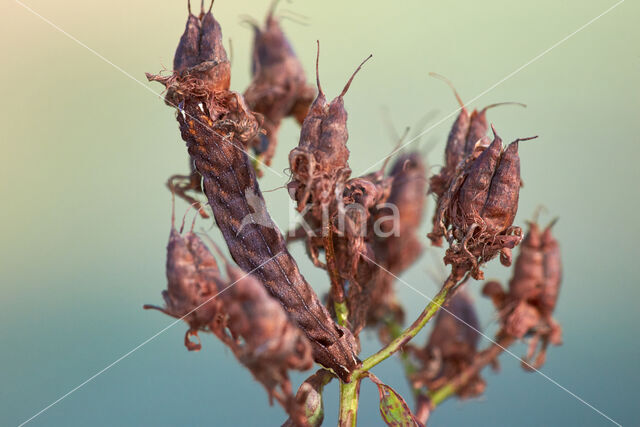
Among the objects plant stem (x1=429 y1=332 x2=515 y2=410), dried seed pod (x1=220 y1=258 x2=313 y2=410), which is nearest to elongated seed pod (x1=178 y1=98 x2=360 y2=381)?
dried seed pod (x1=220 y1=258 x2=313 y2=410)

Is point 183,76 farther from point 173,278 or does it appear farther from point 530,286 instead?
point 530,286

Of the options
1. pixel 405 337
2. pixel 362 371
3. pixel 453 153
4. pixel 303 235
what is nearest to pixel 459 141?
pixel 453 153


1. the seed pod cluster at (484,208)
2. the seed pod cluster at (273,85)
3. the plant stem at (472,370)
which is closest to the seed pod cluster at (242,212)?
the seed pod cluster at (484,208)

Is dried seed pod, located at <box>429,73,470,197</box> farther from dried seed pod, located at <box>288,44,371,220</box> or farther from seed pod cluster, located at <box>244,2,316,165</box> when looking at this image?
seed pod cluster, located at <box>244,2,316,165</box>

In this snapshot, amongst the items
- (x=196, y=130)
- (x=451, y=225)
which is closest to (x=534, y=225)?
(x=451, y=225)

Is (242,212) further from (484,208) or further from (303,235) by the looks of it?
(484,208)

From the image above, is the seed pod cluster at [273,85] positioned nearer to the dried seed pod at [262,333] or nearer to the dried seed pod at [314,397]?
the dried seed pod at [314,397]

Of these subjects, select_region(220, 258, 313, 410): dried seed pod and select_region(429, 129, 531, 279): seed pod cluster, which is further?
select_region(429, 129, 531, 279): seed pod cluster
